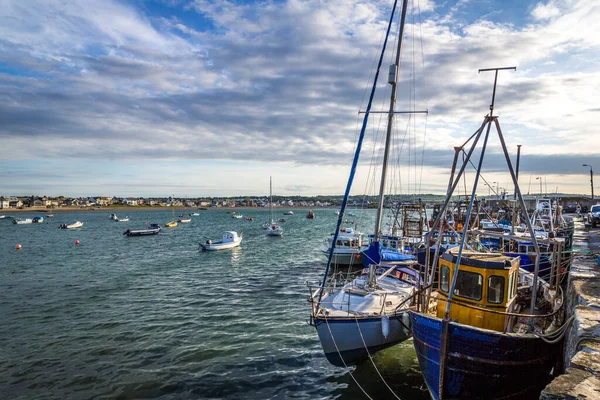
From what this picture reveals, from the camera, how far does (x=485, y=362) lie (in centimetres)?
980

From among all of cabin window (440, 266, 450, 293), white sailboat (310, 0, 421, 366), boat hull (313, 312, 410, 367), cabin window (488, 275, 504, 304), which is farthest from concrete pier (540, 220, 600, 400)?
boat hull (313, 312, 410, 367)

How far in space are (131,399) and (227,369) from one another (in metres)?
3.60

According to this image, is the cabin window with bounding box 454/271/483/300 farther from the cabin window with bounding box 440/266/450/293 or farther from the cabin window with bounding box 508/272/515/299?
the cabin window with bounding box 508/272/515/299

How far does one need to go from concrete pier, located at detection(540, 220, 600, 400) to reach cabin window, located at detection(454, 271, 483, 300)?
237 cm

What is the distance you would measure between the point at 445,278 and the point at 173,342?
12759 millimetres

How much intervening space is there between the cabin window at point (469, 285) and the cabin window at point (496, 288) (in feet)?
0.84

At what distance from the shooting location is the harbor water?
1384cm

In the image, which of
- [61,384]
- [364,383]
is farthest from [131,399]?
[364,383]

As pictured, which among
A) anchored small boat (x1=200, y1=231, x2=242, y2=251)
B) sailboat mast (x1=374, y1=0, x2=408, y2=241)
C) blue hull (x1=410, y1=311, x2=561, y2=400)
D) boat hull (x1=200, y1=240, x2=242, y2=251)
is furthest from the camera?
anchored small boat (x1=200, y1=231, x2=242, y2=251)

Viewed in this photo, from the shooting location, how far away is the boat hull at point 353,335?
14.1 meters

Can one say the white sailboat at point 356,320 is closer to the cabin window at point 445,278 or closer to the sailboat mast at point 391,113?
the cabin window at point 445,278

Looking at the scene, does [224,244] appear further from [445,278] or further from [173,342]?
[445,278]

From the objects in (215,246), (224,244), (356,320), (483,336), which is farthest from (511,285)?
(224,244)

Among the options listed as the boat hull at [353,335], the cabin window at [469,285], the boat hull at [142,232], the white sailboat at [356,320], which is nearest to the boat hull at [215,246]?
the boat hull at [142,232]
